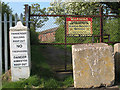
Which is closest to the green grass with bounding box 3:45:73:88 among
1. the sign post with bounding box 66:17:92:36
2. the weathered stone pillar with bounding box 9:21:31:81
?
the weathered stone pillar with bounding box 9:21:31:81

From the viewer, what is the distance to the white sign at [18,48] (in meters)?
4.72

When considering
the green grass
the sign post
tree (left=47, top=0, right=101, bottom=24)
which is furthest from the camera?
tree (left=47, top=0, right=101, bottom=24)

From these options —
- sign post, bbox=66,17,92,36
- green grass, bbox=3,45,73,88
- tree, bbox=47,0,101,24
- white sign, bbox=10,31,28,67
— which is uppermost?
tree, bbox=47,0,101,24

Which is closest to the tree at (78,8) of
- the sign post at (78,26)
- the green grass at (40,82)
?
the sign post at (78,26)

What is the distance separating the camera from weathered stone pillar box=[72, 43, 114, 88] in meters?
4.50

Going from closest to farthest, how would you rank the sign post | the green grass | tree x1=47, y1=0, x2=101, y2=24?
the green grass
the sign post
tree x1=47, y1=0, x2=101, y2=24

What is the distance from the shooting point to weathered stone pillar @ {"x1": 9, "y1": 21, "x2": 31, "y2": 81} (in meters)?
4.73

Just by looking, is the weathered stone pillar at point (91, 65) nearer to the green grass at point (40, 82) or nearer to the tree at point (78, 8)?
the green grass at point (40, 82)

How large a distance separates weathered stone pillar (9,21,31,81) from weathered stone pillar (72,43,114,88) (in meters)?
1.48

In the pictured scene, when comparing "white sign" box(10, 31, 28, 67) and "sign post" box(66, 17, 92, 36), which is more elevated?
"sign post" box(66, 17, 92, 36)

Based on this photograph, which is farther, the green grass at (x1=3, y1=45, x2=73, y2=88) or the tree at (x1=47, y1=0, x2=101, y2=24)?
the tree at (x1=47, y1=0, x2=101, y2=24)

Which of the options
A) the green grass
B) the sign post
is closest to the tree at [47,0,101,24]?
the sign post

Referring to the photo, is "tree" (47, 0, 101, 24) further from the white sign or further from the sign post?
the white sign

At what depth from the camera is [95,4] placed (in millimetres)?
12359
